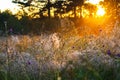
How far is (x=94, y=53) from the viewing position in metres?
5.20

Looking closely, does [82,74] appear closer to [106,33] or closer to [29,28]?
[106,33]

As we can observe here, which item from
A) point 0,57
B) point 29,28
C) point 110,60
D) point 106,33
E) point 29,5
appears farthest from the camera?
point 29,5

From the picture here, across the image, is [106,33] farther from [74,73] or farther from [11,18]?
[11,18]

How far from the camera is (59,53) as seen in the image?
202 inches

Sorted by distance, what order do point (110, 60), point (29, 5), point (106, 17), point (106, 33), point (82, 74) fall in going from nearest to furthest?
1. point (82, 74)
2. point (110, 60)
3. point (106, 33)
4. point (106, 17)
5. point (29, 5)

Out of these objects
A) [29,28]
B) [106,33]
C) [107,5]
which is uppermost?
[106,33]

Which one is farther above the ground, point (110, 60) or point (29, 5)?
point (110, 60)

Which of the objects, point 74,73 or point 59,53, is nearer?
point 74,73

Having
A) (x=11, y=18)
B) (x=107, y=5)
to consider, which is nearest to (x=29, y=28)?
(x=11, y=18)

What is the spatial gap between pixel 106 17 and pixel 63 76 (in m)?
23.5

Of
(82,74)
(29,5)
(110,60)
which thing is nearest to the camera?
(82,74)

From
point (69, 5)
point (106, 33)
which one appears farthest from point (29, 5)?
point (106, 33)

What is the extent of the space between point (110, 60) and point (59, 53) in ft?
2.20

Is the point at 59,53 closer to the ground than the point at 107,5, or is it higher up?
higher up
